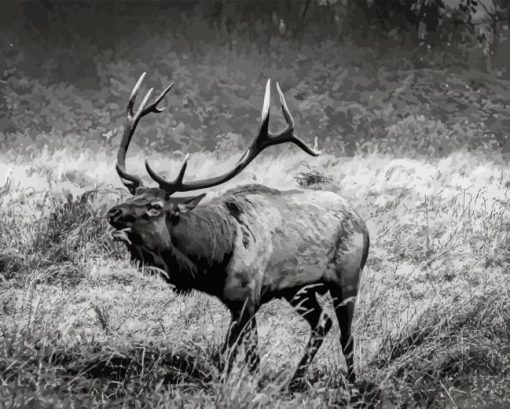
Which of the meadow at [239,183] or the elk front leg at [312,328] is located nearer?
the meadow at [239,183]

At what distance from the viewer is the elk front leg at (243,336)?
433cm

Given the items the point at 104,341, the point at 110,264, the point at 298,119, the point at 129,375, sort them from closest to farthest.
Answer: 1. the point at 129,375
2. the point at 104,341
3. the point at 110,264
4. the point at 298,119

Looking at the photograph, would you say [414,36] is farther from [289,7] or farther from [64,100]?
[64,100]

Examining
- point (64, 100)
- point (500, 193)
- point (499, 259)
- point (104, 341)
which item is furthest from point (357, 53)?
point (104, 341)

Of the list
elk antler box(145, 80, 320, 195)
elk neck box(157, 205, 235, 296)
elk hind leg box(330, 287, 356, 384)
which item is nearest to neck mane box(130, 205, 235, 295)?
Result: elk neck box(157, 205, 235, 296)

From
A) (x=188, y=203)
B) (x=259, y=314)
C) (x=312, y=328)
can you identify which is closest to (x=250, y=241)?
(x=188, y=203)

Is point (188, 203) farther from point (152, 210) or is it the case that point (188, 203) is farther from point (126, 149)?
point (126, 149)

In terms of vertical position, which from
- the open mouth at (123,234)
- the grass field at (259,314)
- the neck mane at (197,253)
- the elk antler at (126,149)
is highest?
the elk antler at (126,149)

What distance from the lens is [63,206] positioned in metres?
7.10

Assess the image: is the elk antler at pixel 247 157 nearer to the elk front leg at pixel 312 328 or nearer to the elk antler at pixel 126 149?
the elk antler at pixel 126 149

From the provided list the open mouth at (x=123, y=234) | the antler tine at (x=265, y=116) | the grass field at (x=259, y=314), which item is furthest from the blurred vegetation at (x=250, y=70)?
the open mouth at (x=123, y=234)

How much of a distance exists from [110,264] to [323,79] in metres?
9.84

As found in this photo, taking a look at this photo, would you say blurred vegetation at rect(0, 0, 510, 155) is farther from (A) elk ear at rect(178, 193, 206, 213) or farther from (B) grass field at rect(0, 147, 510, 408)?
(A) elk ear at rect(178, 193, 206, 213)

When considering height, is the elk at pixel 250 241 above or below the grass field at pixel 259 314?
above
